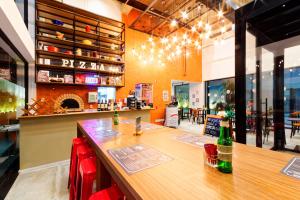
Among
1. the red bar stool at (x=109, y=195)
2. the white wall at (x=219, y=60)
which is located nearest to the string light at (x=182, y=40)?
the white wall at (x=219, y=60)

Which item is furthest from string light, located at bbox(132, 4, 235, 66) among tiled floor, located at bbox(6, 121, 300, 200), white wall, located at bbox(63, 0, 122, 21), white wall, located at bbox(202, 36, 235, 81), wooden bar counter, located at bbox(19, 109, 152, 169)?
tiled floor, located at bbox(6, 121, 300, 200)

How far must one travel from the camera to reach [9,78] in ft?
8.58

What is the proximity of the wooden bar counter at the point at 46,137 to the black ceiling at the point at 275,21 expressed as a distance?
13.7 feet

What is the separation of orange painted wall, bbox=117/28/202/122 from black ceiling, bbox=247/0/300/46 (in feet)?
11.6

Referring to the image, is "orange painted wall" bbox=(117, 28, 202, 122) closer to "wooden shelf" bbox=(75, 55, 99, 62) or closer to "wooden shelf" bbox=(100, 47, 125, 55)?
"wooden shelf" bbox=(100, 47, 125, 55)

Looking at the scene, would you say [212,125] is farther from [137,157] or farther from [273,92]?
[273,92]

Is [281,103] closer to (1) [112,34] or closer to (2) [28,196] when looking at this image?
(1) [112,34]

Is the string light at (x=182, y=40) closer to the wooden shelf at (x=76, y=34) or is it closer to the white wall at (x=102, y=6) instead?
the wooden shelf at (x=76, y=34)

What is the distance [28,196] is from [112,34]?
174 inches

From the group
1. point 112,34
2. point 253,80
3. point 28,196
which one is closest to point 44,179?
point 28,196

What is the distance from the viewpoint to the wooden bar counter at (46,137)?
9.27 ft

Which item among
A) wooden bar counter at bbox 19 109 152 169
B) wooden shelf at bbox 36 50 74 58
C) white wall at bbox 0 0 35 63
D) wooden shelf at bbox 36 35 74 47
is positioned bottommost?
wooden bar counter at bbox 19 109 152 169

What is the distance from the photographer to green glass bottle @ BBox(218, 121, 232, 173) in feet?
2.41

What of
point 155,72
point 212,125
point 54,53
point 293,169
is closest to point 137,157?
point 293,169
